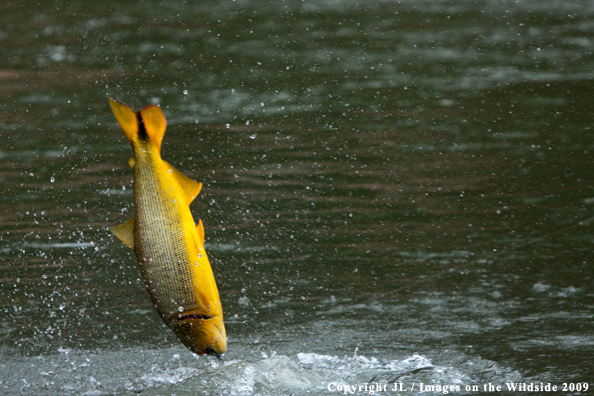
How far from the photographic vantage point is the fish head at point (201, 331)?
2.79 metres

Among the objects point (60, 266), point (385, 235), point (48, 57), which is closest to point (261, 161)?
point (385, 235)

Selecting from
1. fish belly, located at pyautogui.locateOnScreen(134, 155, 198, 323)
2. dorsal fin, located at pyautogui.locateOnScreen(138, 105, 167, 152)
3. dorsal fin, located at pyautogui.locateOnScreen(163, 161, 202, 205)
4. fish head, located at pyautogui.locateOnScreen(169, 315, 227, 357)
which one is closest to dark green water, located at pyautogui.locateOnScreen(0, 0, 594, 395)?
fish head, located at pyautogui.locateOnScreen(169, 315, 227, 357)

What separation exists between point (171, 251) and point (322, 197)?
2.77 metres

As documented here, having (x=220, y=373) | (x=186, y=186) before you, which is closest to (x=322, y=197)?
(x=220, y=373)

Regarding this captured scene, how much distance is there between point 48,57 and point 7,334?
5.80 metres

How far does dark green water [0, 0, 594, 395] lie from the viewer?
367cm

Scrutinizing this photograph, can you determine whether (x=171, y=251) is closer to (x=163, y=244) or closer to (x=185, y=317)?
(x=163, y=244)

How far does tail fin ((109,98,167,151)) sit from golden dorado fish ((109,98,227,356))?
0.02 meters

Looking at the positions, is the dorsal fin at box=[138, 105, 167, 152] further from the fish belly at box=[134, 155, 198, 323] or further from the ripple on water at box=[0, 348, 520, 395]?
the ripple on water at box=[0, 348, 520, 395]

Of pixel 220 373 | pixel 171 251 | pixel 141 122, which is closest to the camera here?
pixel 171 251

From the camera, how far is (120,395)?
11.0ft

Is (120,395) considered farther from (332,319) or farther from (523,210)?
(523,210)

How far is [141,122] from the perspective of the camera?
9.45 ft

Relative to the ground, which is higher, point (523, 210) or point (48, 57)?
point (48, 57)
